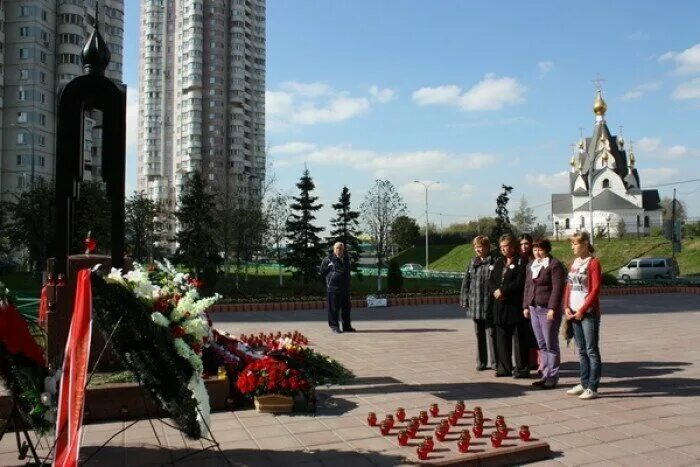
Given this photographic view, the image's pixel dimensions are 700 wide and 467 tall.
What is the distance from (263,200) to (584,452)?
30.8m

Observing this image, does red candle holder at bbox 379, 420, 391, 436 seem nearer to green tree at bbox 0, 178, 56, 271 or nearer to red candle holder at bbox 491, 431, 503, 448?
red candle holder at bbox 491, 431, 503, 448

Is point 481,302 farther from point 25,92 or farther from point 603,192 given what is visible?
point 603,192

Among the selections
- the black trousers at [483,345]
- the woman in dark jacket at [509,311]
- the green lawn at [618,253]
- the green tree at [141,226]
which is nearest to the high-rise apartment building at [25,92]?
the green tree at [141,226]

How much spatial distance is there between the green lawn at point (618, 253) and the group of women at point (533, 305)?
1604 inches

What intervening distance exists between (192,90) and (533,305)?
8804 centimetres

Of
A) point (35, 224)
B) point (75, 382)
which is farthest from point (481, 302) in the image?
point (35, 224)

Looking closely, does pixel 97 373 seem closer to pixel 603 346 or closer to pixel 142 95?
pixel 603 346

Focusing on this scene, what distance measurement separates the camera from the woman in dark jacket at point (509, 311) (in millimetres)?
7660

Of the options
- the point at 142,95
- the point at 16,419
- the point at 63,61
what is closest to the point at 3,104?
the point at 63,61

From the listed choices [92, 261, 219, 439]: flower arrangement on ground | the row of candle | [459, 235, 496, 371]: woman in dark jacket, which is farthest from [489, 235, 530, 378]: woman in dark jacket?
[92, 261, 219, 439]: flower arrangement on ground

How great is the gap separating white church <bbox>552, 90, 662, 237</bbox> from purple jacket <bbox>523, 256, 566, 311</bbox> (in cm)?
7434

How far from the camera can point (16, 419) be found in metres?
4.11

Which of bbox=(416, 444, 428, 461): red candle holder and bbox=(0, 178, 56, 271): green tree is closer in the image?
bbox=(416, 444, 428, 461): red candle holder

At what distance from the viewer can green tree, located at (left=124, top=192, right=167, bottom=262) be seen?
91.8ft
